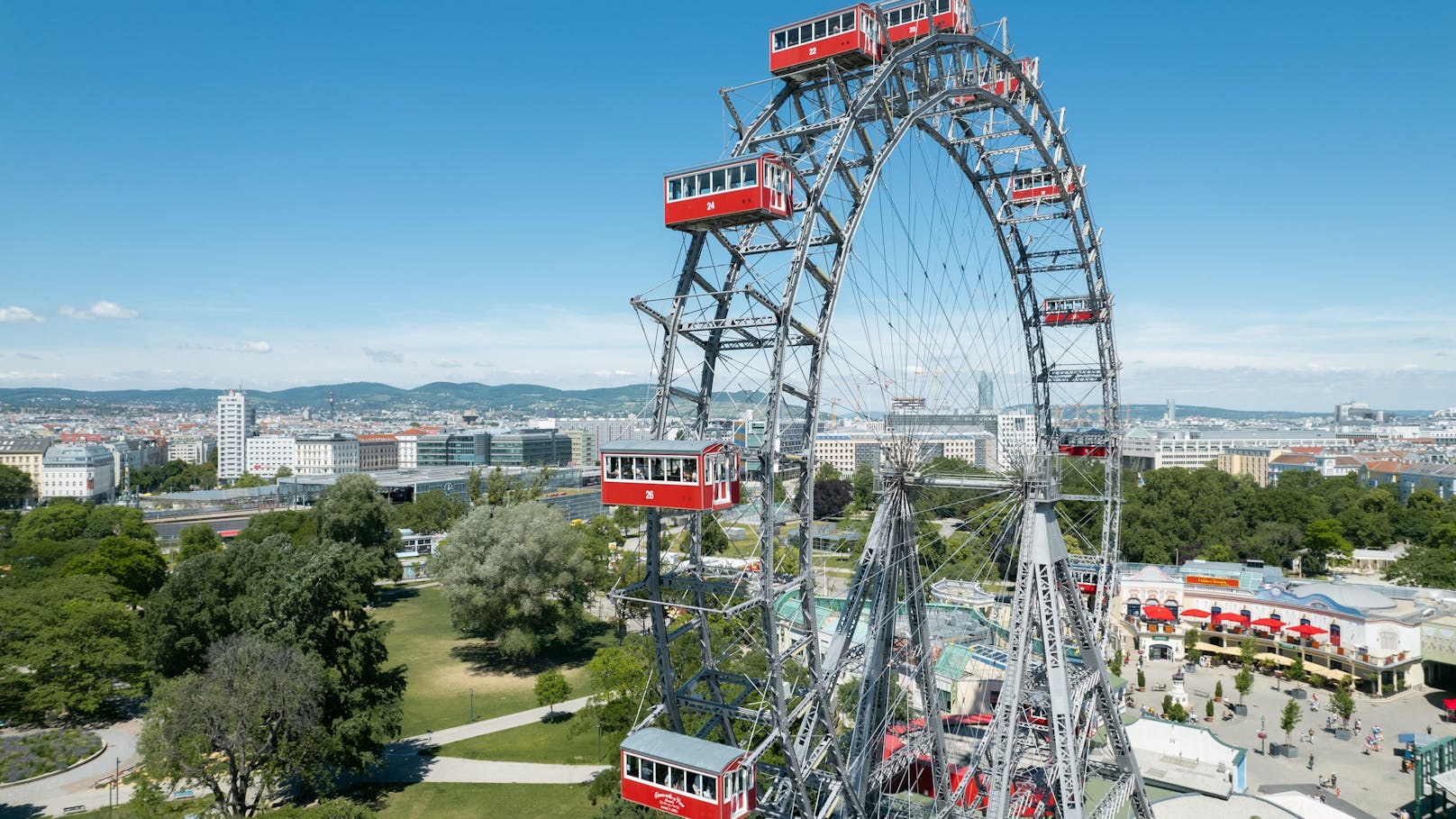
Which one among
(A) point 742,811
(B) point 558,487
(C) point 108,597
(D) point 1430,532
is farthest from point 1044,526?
(B) point 558,487

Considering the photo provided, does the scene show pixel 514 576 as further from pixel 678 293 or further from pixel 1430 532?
pixel 1430 532

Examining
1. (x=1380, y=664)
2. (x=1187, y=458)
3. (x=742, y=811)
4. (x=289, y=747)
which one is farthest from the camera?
(x=1187, y=458)

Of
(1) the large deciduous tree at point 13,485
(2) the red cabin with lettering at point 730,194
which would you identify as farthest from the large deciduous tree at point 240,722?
(1) the large deciduous tree at point 13,485

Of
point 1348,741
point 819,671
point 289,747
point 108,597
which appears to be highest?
point 819,671

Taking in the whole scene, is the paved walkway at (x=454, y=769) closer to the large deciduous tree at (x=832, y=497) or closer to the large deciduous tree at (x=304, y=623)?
the large deciduous tree at (x=304, y=623)

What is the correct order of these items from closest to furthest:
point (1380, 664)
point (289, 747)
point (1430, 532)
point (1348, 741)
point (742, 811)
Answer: point (742, 811)
point (289, 747)
point (1348, 741)
point (1380, 664)
point (1430, 532)

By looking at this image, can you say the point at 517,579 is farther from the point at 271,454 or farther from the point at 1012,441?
the point at 271,454

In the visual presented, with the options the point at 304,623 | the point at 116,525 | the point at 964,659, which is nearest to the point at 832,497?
the point at 964,659
